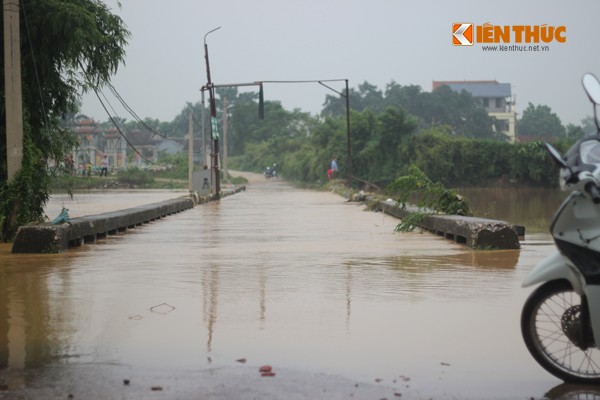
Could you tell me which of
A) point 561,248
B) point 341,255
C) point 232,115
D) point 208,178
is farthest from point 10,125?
point 232,115

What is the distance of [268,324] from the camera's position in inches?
313

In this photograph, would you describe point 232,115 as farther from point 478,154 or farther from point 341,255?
point 341,255

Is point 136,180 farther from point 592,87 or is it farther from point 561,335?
point 592,87

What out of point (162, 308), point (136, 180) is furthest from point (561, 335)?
point (136, 180)

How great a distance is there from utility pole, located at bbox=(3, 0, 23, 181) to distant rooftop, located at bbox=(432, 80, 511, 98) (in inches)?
4565

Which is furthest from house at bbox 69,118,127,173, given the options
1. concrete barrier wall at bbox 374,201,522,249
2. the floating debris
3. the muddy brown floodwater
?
the floating debris

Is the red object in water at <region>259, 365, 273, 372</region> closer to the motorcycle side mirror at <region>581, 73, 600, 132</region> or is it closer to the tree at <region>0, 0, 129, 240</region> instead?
the motorcycle side mirror at <region>581, 73, 600, 132</region>

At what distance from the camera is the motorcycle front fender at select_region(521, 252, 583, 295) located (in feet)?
19.1

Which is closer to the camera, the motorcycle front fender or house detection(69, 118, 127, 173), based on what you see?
the motorcycle front fender

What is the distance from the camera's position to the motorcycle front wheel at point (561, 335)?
5898 millimetres

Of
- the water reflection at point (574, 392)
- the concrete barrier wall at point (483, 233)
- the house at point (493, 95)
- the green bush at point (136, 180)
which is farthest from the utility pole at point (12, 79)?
the house at point (493, 95)

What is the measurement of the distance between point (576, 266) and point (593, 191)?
0.49 metres

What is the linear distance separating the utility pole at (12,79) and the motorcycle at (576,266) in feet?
41.6

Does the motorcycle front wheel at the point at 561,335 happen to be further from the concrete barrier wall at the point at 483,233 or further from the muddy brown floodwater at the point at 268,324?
the concrete barrier wall at the point at 483,233
